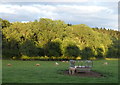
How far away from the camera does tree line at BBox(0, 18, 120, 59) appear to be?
35.4 m

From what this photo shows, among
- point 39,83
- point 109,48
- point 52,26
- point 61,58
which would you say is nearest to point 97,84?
point 39,83

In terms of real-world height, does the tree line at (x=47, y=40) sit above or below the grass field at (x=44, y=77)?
above

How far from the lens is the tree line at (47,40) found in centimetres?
3544

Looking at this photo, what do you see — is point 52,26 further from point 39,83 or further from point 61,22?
point 39,83

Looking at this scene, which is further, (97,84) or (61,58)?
(61,58)

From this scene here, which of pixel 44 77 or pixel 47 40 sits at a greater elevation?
pixel 47 40

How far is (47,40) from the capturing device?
123ft

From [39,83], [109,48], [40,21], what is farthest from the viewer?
[109,48]

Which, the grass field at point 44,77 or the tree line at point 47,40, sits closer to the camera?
the grass field at point 44,77

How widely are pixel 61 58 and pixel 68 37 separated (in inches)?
149

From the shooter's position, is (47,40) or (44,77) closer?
(44,77)

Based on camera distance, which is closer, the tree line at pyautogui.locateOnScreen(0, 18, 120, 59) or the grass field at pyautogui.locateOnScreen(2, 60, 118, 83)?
the grass field at pyautogui.locateOnScreen(2, 60, 118, 83)

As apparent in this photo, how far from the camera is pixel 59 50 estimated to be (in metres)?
37.0

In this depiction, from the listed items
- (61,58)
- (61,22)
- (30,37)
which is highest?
(61,22)
